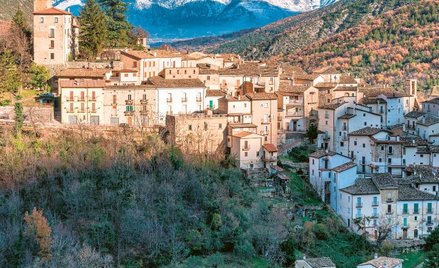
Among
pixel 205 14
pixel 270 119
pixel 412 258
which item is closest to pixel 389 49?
pixel 270 119

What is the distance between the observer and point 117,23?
5709cm

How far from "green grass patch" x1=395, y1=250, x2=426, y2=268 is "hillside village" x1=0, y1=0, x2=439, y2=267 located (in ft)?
4.08

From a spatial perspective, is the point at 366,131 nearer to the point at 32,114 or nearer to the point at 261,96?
the point at 261,96

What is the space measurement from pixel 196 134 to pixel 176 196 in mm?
4955

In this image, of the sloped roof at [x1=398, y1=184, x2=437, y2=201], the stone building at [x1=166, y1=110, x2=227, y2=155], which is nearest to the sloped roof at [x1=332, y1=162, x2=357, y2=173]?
the sloped roof at [x1=398, y1=184, x2=437, y2=201]

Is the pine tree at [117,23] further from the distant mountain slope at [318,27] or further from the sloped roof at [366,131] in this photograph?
the distant mountain slope at [318,27]

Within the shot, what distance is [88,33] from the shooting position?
53.0 meters

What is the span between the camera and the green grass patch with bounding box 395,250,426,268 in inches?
1565

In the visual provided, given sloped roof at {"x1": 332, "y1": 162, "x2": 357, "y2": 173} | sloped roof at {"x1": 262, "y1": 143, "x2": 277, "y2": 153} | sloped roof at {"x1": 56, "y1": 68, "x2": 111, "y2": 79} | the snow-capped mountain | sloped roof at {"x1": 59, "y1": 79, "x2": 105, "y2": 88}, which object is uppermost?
the snow-capped mountain

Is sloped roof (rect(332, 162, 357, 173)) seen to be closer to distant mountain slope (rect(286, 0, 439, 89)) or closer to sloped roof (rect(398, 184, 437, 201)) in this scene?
sloped roof (rect(398, 184, 437, 201))

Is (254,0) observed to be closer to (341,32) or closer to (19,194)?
(341,32)

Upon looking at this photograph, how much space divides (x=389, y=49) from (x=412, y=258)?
119 feet

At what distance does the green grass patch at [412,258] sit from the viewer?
130ft

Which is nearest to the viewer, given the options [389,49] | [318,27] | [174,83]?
[174,83]
